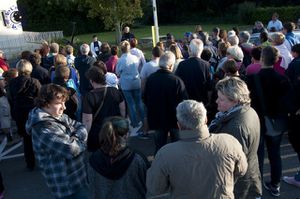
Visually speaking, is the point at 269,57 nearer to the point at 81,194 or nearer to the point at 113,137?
the point at 113,137

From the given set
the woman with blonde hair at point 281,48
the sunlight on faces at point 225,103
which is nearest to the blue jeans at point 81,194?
the sunlight on faces at point 225,103

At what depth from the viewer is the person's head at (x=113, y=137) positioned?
3113 millimetres

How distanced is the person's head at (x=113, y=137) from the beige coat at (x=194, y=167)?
0.30 meters

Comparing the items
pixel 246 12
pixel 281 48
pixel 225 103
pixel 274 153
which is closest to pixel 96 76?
pixel 225 103

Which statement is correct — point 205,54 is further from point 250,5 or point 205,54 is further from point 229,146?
point 250,5

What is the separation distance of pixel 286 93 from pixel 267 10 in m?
35.1

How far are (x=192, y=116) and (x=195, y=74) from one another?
11.0 feet

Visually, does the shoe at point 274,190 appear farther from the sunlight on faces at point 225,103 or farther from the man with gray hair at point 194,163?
the man with gray hair at point 194,163

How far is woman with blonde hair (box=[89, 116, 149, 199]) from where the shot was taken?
314cm

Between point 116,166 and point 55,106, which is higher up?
point 55,106

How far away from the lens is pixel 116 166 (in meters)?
3.16

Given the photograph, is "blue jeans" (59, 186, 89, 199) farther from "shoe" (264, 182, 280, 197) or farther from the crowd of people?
"shoe" (264, 182, 280, 197)

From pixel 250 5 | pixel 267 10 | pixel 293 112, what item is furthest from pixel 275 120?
pixel 250 5

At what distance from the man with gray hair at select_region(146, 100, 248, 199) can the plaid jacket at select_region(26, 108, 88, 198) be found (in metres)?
0.86
